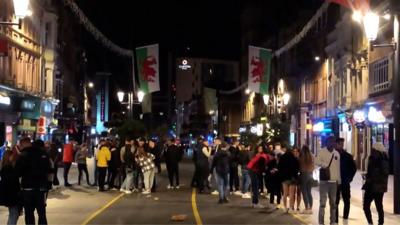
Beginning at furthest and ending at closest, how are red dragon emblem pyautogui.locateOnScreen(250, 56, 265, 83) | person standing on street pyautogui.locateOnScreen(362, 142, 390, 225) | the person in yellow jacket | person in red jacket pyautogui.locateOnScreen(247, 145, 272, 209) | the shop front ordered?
the shop front < red dragon emblem pyautogui.locateOnScreen(250, 56, 265, 83) < the person in yellow jacket < person in red jacket pyautogui.locateOnScreen(247, 145, 272, 209) < person standing on street pyautogui.locateOnScreen(362, 142, 390, 225)

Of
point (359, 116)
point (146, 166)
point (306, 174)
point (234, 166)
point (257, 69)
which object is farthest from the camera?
point (257, 69)

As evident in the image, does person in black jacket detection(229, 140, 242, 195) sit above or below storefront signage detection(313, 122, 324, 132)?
below

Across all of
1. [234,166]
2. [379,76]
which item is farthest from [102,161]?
[379,76]

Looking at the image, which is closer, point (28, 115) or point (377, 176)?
point (377, 176)

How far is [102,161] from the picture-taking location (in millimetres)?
23594

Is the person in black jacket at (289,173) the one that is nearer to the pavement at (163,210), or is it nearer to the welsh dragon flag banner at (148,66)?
the pavement at (163,210)

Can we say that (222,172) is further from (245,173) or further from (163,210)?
(163,210)

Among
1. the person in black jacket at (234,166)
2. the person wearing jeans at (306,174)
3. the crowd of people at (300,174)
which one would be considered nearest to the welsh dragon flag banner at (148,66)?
the crowd of people at (300,174)

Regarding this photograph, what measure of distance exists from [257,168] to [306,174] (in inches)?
87.0

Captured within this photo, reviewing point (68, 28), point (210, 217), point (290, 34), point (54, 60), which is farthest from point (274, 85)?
point (210, 217)

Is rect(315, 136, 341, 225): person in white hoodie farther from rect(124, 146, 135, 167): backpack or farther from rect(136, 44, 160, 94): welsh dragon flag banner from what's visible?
rect(136, 44, 160, 94): welsh dragon flag banner

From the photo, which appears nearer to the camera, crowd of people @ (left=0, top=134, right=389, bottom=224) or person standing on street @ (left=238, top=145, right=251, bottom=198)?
crowd of people @ (left=0, top=134, right=389, bottom=224)

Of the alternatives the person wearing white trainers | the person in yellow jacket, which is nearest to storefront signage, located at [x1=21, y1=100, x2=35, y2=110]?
the person in yellow jacket

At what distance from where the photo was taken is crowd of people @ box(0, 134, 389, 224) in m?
11.1
